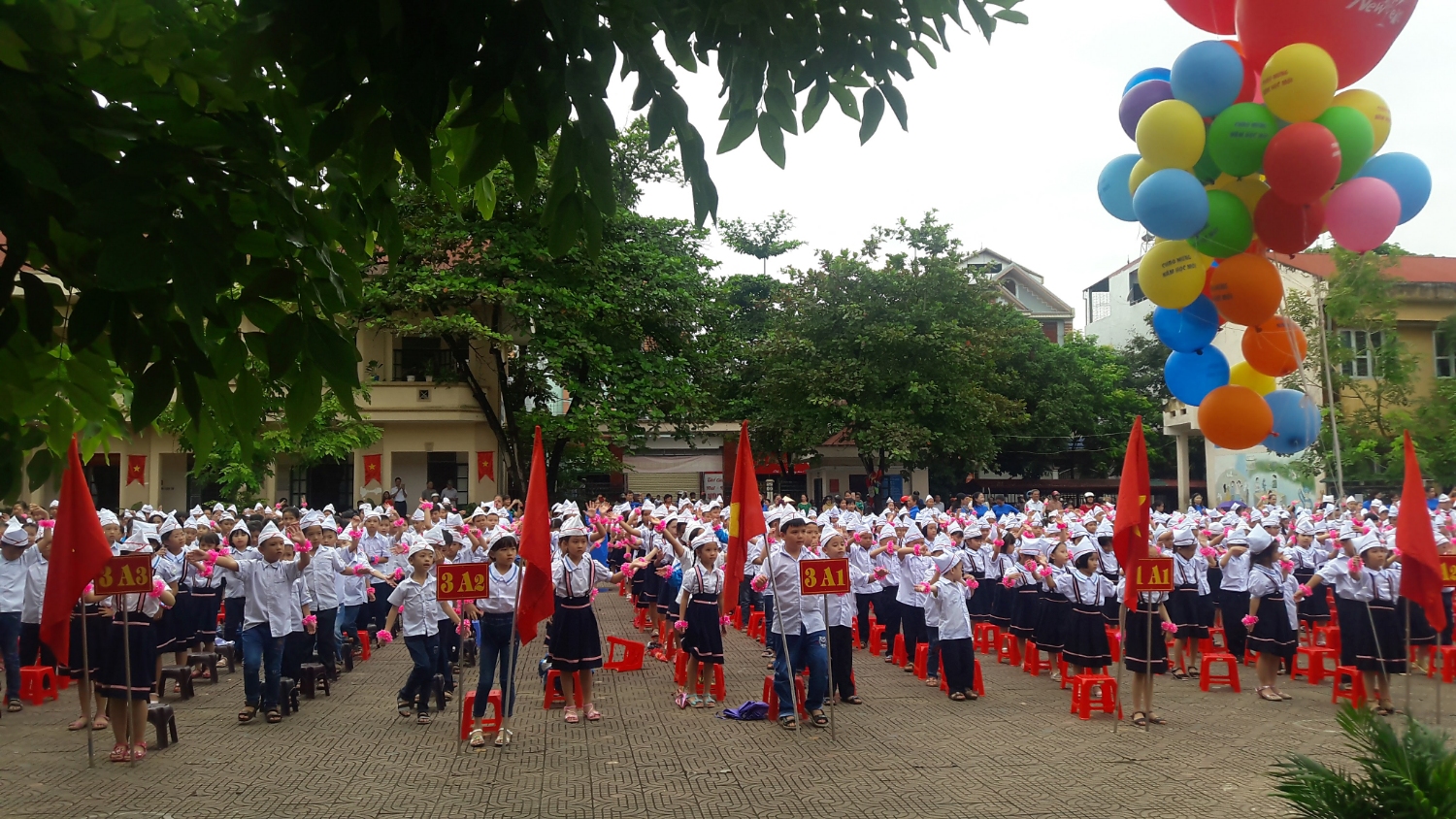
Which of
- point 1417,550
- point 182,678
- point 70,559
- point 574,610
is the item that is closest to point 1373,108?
point 1417,550

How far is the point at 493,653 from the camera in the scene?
10.3m

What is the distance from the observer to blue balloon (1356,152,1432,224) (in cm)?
740

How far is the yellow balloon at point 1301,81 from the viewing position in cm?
688

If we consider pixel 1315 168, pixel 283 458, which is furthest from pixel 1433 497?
pixel 283 458

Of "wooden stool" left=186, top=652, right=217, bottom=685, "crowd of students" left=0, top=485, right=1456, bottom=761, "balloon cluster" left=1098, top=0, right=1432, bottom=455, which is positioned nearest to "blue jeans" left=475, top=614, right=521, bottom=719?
"crowd of students" left=0, top=485, right=1456, bottom=761

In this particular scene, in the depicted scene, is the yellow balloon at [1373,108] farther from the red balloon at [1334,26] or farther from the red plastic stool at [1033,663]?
the red plastic stool at [1033,663]

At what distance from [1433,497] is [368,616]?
866 inches

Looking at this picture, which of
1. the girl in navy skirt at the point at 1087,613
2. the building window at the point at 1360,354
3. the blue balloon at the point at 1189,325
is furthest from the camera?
the building window at the point at 1360,354

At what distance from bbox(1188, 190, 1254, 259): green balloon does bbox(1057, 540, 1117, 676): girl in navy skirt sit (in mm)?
5189

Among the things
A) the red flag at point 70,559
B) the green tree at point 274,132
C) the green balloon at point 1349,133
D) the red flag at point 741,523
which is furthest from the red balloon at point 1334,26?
the red flag at point 70,559

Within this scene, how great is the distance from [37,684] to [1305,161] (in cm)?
1370

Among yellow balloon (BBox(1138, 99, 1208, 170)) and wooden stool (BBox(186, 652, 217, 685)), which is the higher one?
yellow balloon (BBox(1138, 99, 1208, 170))

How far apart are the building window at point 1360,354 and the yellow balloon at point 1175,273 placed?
42.1 feet

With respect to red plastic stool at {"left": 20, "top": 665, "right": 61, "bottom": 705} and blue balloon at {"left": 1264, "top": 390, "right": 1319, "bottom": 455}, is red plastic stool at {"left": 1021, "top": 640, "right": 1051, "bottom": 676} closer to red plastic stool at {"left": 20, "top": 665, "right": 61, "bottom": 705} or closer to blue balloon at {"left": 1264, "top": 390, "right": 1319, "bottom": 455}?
blue balloon at {"left": 1264, "top": 390, "right": 1319, "bottom": 455}
